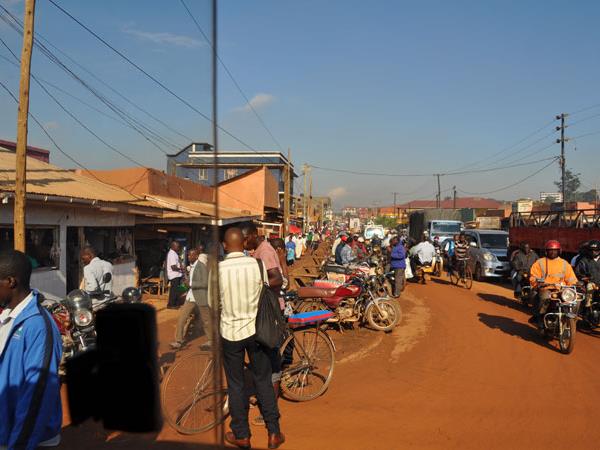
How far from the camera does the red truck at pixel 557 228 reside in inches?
545

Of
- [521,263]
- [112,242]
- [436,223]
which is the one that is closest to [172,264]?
[112,242]

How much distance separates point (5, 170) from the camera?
8797mm

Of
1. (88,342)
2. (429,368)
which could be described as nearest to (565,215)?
(429,368)

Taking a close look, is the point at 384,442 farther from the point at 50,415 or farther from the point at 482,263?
the point at 482,263

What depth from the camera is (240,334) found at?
3.67m

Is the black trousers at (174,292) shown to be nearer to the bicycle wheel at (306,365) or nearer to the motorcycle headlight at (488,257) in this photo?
the bicycle wheel at (306,365)

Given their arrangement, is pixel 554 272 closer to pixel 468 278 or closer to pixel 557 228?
pixel 468 278

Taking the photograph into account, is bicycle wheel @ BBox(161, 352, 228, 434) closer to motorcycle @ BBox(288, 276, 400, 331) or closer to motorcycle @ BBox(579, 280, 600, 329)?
motorcycle @ BBox(288, 276, 400, 331)

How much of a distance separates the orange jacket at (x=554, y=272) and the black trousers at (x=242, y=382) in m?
5.71

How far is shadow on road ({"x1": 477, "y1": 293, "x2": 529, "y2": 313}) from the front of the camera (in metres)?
11.2

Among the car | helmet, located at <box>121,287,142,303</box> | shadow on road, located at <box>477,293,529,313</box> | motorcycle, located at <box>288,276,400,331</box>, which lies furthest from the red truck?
helmet, located at <box>121,287,142,303</box>

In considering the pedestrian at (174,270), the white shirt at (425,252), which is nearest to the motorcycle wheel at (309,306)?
the pedestrian at (174,270)

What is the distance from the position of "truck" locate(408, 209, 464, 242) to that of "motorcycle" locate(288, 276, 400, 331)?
53.4 ft

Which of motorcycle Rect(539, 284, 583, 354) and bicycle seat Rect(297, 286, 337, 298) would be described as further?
bicycle seat Rect(297, 286, 337, 298)
